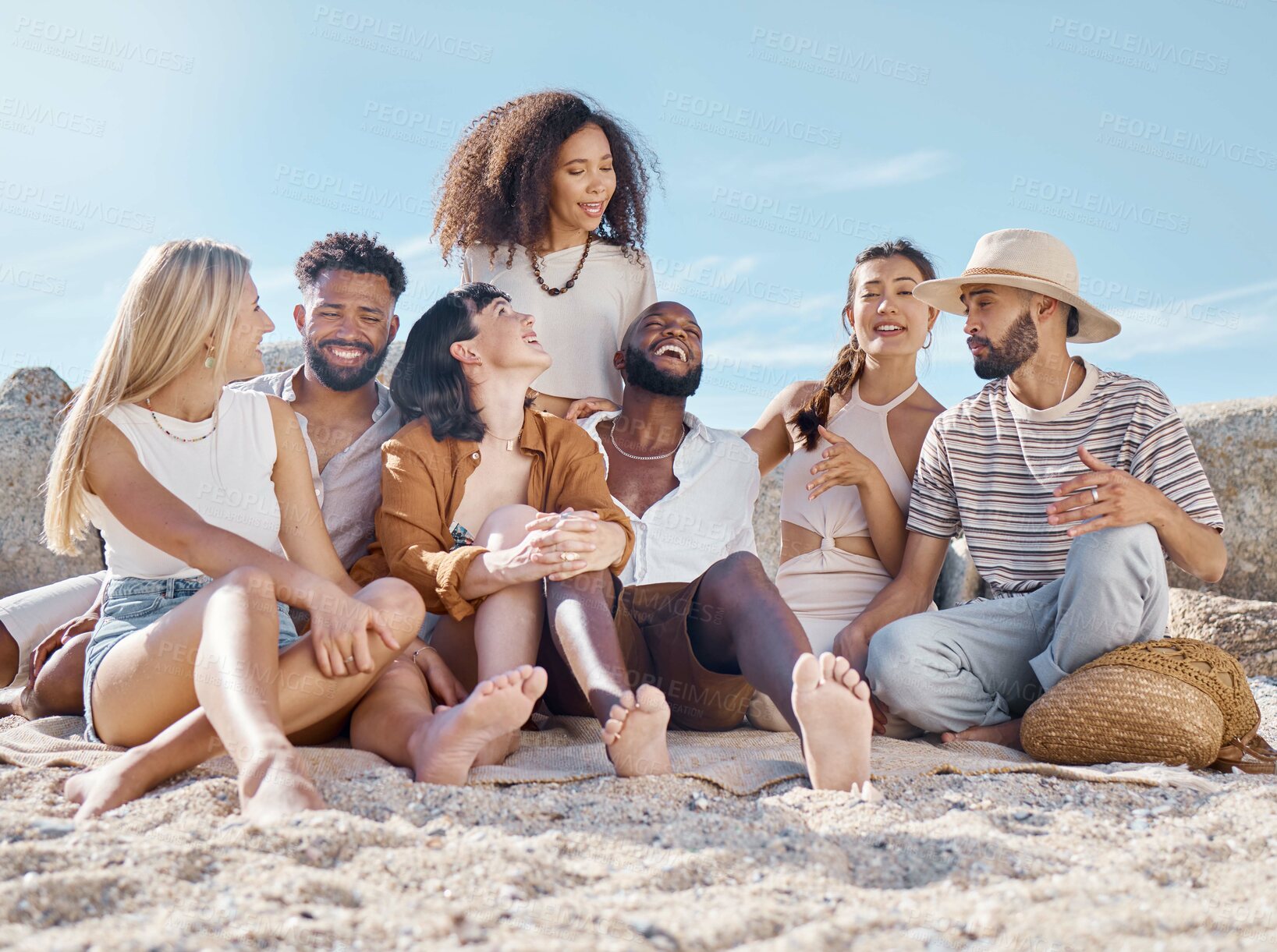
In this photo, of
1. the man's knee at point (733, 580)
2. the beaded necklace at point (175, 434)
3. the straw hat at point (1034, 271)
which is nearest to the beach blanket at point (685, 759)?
the man's knee at point (733, 580)

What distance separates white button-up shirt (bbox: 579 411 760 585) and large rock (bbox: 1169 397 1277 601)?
4.56 meters

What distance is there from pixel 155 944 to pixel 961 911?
130cm

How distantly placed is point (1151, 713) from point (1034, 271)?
1.73m

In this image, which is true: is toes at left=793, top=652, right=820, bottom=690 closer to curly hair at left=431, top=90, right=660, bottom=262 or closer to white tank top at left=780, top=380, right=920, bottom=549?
white tank top at left=780, top=380, right=920, bottom=549

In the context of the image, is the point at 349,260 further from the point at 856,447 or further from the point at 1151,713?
the point at 1151,713

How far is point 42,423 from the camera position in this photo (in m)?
8.17

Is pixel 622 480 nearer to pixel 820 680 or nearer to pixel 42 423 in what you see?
pixel 820 680

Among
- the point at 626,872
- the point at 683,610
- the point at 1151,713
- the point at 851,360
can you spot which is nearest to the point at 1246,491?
the point at 851,360

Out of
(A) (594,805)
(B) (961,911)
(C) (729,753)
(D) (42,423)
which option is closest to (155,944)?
(A) (594,805)

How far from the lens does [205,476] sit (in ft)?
10.2

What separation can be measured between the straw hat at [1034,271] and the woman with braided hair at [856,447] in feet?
1.45

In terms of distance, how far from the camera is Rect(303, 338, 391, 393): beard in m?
4.00

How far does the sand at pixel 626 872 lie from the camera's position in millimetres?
1706

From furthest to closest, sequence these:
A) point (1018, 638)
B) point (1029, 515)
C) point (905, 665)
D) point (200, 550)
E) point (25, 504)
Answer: point (25, 504) < point (1029, 515) < point (1018, 638) < point (905, 665) < point (200, 550)
